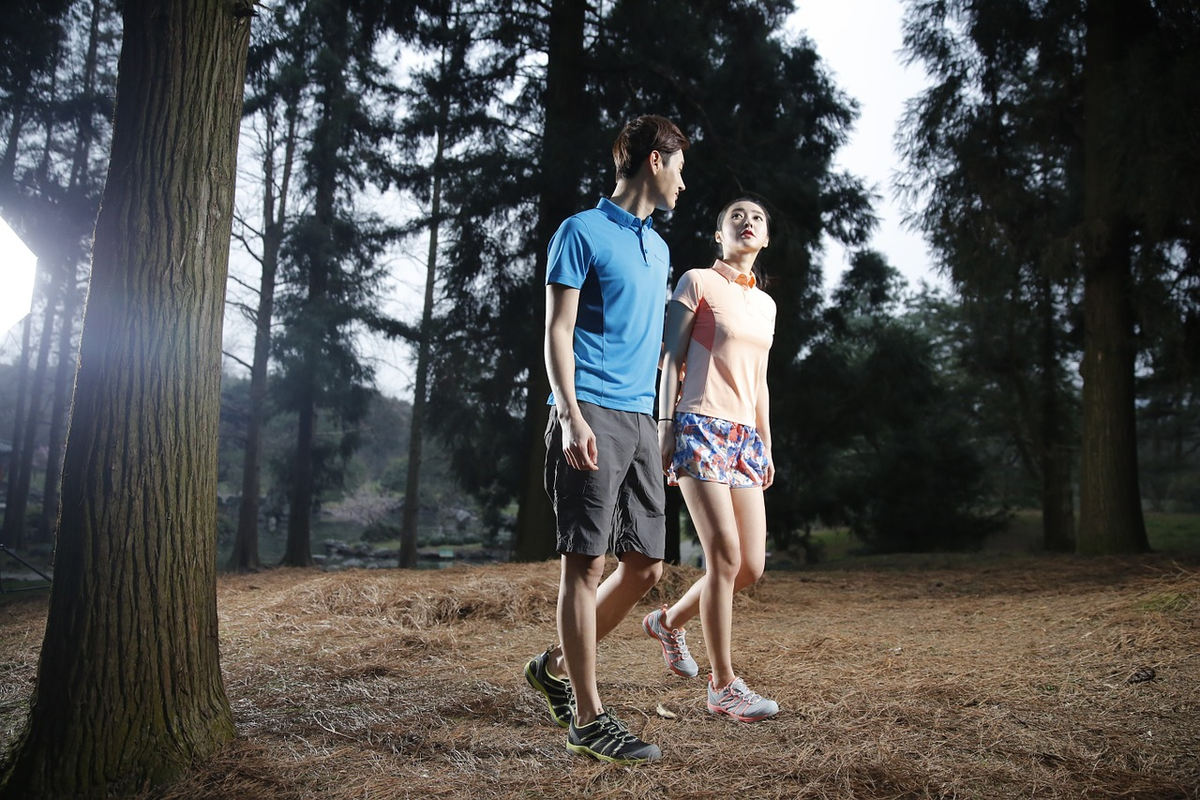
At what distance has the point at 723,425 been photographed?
110 inches

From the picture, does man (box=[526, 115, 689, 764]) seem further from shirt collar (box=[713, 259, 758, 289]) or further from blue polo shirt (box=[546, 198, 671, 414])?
shirt collar (box=[713, 259, 758, 289])

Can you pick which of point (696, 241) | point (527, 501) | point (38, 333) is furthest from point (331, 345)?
point (38, 333)

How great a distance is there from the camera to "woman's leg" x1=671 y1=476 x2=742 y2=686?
2695 millimetres

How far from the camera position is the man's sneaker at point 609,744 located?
2271 millimetres

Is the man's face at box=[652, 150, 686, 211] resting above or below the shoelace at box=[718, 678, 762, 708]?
above

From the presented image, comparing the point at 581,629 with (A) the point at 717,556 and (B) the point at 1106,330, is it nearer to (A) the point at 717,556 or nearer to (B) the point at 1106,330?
(A) the point at 717,556

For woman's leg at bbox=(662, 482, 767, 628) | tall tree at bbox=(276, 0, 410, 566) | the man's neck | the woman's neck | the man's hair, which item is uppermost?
tall tree at bbox=(276, 0, 410, 566)

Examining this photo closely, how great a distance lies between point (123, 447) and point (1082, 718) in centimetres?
303

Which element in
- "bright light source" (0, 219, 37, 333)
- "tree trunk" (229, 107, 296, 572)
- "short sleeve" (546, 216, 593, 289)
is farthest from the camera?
"tree trunk" (229, 107, 296, 572)

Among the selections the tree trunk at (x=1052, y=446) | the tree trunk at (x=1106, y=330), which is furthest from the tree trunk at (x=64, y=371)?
the tree trunk at (x=1052, y=446)

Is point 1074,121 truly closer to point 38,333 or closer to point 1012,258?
point 1012,258

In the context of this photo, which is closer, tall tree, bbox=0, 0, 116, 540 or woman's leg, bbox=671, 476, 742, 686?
woman's leg, bbox=671, 476, 742, 686

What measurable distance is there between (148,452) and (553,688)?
4.65 feet

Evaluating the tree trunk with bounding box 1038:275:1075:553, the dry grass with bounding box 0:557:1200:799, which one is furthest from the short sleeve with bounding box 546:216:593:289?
the tree trunk with bounding box 1038:275:1075:553
